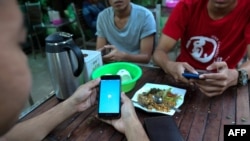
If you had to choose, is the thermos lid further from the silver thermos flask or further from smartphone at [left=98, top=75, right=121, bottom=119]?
smartphone at [left=98, top=75, right=121, bottom=119]

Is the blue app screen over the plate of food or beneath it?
over

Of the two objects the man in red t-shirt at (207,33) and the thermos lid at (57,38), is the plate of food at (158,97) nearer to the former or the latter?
the man in red t-shirt at (207,33)

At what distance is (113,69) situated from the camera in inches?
49.8

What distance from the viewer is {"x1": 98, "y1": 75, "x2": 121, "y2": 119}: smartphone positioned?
0.91 metres

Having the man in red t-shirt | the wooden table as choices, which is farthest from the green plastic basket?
the man in red t-shirt

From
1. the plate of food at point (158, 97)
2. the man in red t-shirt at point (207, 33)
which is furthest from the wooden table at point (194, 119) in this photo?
the man in red t-shirt at point (207, 33)

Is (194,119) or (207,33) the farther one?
(207,33)

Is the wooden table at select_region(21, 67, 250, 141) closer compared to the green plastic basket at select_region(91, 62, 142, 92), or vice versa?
the wooden table at select_region(21, 67, 250, 141)

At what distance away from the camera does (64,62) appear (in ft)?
3.36

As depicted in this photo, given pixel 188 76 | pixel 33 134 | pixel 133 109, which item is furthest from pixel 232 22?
pixel 33 134

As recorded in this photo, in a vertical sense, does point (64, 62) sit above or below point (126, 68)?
above

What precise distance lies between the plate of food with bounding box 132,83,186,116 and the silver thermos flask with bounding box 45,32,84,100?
0.97 ft

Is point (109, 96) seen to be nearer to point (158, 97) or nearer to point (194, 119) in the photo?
point (158, 97)

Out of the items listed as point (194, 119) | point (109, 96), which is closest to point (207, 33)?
point (194, 119)
